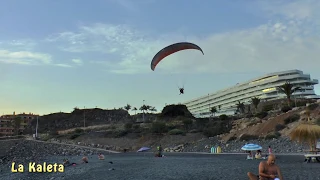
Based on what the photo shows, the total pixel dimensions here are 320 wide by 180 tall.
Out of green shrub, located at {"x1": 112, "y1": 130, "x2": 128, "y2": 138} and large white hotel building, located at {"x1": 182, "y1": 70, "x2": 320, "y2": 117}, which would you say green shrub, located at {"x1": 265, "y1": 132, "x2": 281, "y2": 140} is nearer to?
green shrub, located at {"x1": 112, "y1": 130, "x2": 128, "y2": 138}

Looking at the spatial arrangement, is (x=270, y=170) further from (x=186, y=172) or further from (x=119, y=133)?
(x=119, y=133)

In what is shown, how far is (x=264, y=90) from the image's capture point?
5517 inches

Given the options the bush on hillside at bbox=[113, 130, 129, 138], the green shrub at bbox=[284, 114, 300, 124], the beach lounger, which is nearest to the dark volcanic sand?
the beach lounger

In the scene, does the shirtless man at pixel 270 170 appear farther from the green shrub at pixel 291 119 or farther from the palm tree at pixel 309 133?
the green shrub at pixel 291 119

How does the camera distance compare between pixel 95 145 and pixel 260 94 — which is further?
pixel 260 94

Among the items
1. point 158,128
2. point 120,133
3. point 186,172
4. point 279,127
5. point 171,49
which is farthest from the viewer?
point 120,133

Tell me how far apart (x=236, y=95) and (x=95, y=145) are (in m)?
101

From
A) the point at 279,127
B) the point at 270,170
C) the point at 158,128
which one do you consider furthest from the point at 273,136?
the point at 270,170

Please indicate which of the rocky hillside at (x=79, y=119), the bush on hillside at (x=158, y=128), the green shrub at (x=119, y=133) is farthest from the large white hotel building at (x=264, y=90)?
the green shrub at (x=119, y=133)

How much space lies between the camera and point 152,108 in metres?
160

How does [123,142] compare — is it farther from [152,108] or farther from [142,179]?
[152,108]

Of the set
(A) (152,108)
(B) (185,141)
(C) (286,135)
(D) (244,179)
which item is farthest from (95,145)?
(A) (152,108)

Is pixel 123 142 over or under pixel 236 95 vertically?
under

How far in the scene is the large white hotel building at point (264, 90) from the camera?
4951 inches
